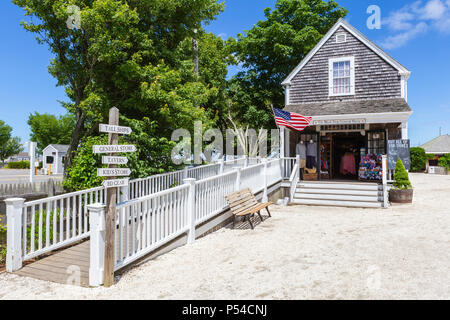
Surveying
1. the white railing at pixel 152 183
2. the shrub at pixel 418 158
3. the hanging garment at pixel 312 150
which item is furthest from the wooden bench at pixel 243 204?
the shrub at pixel 418 158

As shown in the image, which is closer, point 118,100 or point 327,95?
point 118,100

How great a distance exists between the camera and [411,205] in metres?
10.1

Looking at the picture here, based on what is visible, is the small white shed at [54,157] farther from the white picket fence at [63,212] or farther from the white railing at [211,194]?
the white railing at [211,194]

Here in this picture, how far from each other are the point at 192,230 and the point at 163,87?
5.19m

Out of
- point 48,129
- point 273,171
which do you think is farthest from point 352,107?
point 48,129

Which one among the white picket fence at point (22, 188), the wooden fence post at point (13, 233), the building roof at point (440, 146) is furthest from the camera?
the building roof at point (440, 146)

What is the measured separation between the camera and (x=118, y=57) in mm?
9250

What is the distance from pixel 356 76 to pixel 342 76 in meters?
0.60

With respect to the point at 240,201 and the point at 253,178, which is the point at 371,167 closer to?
the point at 253,178

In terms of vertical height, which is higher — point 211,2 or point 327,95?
point 211,2

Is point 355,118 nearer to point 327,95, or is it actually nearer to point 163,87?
point 327,95

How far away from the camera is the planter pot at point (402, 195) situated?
1023cm

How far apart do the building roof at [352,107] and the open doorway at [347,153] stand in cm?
197
